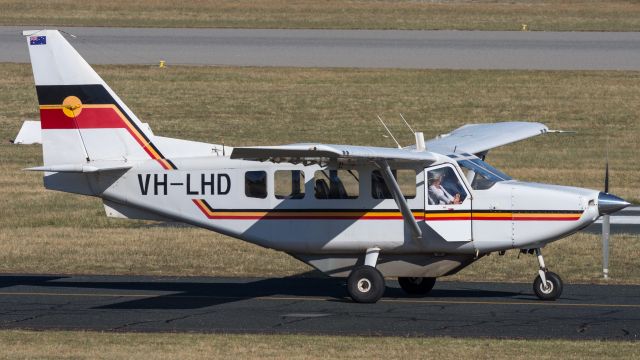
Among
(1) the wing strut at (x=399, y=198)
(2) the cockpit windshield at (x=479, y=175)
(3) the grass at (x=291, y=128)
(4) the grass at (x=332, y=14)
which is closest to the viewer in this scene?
(1) the wing strut at (x=399, y=198)

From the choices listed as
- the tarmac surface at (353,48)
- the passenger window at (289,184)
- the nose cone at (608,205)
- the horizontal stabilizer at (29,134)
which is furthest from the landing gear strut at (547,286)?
the tarmac surface at (353,48)

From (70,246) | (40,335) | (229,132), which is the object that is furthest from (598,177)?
(40,335)

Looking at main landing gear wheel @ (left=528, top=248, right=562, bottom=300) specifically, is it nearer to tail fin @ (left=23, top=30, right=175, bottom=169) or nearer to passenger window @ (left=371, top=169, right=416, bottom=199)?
passenger window @ (left=371, top=169, right=416, bottom=199)

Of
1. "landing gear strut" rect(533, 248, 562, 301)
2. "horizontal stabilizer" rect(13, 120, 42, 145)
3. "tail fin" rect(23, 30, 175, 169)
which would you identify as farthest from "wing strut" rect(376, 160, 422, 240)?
"horizontal stabilizer" rect(13, 120, 42, 145)

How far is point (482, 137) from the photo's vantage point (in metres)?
19.5

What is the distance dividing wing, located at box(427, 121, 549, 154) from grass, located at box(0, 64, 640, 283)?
6.96 feet

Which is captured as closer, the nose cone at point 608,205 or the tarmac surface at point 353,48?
the nose cone at point 608,205

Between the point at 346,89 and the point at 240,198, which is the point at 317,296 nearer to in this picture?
the point at 240,198

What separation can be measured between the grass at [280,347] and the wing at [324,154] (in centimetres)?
229

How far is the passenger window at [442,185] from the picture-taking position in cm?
1702

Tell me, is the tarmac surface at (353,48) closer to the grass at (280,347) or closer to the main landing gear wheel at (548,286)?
the main landing gear wheel at (548,286)

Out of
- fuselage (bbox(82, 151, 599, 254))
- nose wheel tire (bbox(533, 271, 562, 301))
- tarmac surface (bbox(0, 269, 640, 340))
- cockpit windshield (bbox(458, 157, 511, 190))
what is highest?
cockpit windshield (bbox(458, 157, 511, 190))

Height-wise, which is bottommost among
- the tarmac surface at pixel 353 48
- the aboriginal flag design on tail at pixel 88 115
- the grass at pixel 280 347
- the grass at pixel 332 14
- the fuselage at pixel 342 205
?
the grass at pixel 280 347

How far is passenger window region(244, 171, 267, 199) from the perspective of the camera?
17625 mm
